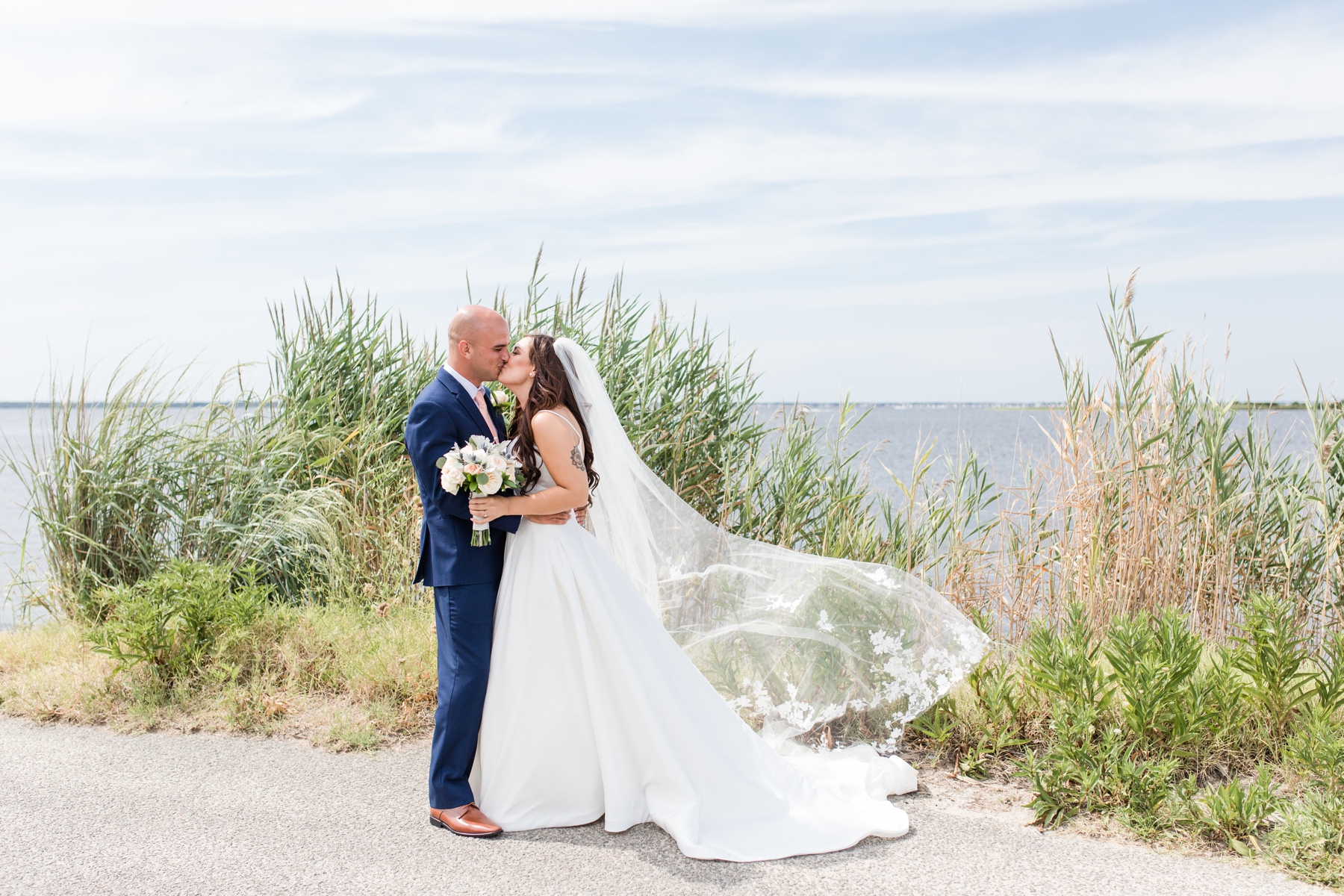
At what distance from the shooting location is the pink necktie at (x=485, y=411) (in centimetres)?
347

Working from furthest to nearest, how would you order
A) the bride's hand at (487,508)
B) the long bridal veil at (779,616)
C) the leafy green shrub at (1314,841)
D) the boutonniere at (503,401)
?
the long bridal veil at (779,616) → the boutonniere at (503,401) → the bride's hand at (487,508) → the leafy green shrub at (1314,841)

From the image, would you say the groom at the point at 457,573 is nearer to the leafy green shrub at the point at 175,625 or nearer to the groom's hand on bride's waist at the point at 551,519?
the groom's hand on bride's waist at the point at 551,519

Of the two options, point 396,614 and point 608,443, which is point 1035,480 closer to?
point 608,443

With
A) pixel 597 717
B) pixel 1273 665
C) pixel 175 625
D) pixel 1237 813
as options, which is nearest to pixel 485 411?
pixel 597 717

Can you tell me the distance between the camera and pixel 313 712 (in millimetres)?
4562

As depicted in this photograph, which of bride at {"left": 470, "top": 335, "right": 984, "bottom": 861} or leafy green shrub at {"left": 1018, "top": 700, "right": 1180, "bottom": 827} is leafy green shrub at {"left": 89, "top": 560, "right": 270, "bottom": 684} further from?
leafy green shrub at {"left": 1018, "top": 700, "right": 1180, "bottom": 827}

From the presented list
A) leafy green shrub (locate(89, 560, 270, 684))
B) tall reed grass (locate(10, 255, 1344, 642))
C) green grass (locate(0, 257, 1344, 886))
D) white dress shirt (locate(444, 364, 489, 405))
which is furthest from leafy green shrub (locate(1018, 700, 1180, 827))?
leafy green shrub (locate(89, 560, 270, 684))

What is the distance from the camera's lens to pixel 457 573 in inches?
132

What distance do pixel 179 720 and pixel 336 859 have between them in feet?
6.39

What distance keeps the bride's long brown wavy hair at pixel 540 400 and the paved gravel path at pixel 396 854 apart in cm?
136

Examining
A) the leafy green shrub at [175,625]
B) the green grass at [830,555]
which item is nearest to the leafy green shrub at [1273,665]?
the green grass at [830,555]

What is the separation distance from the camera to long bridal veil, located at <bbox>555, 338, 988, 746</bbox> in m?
3.90

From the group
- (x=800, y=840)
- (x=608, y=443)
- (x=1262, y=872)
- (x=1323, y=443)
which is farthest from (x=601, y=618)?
(x=1323, y=443)

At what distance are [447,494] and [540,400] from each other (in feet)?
1.64
